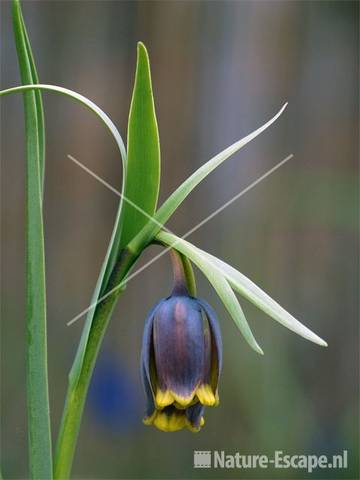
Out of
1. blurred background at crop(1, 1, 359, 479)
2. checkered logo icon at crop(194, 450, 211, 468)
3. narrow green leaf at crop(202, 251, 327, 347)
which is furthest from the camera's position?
blurred background at crop(1, 1, 359, 479)

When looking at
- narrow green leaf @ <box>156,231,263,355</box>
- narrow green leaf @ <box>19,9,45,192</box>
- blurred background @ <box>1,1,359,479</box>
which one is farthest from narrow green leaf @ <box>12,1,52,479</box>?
blurred background @ <box>1,1,359,479</box>

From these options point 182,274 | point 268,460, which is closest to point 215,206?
point 268,460

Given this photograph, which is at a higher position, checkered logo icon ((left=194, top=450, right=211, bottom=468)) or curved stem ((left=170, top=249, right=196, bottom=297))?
curved stem ((left=170, top=249, right=196, bottom=297))

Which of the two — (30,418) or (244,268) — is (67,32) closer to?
(244,268)

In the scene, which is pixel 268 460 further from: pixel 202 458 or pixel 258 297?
pixel 258 297

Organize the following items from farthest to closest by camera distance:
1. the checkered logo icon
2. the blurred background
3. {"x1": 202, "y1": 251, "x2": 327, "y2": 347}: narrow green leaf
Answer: the blurred background → the checkered logo icon → {"x1": 202, "y1": 251, "x2": 327, "y2": 347}: narrow green leaf

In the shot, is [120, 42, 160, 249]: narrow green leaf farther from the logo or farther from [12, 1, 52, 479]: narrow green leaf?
the logo

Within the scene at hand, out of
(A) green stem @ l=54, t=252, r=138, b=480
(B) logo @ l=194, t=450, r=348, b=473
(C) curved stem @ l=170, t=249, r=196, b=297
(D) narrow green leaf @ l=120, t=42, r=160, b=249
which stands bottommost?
(B) logo @ l=194, t=450, r=348, b=473

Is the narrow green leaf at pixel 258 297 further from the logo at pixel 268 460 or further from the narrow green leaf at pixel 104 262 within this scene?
the logo at pixel 268 460

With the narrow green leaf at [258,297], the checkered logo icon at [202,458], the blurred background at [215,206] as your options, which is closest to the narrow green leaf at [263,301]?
the narrow green leaf at [258,297]
